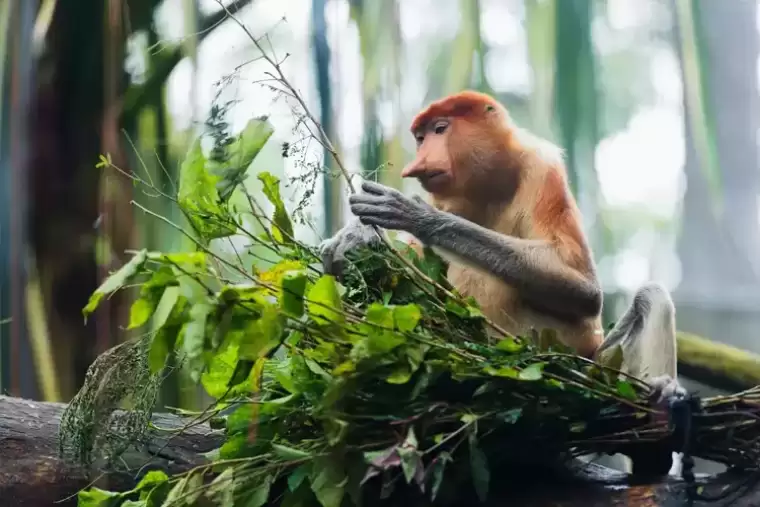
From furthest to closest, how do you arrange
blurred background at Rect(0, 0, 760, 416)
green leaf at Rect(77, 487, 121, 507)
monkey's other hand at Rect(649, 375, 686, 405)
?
blurred background at Rect(0, 0, 760, 416) → green leaf at Rect(77, 487, 121, 507) → monkey's other hand at Rect(649, 375, 686, 405)

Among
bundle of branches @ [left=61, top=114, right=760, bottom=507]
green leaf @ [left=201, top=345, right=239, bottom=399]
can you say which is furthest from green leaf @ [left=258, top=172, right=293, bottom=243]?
green leaf @ [left=201, top=345, right=239, bottom=399]

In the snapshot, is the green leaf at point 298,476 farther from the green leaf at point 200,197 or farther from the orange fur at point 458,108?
the orange fur at point 458,108

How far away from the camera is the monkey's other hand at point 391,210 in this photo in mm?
1264

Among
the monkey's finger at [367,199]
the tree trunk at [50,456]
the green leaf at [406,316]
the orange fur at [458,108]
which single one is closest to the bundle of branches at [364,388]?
the green leaf at [406,316]

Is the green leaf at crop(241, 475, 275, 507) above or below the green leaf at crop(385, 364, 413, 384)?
below

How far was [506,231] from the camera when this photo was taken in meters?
1.40

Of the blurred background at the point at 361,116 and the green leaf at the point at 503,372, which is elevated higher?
the blurred background at the point at 361,116

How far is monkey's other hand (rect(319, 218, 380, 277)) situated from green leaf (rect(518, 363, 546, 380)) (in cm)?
36

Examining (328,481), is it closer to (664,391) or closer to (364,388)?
(364,388)

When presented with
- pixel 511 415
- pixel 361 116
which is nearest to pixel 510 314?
pixel 511 415

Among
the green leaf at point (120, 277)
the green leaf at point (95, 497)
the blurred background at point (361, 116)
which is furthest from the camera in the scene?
the blurred background at point (361, 116)

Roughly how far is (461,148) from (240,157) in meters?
0.41

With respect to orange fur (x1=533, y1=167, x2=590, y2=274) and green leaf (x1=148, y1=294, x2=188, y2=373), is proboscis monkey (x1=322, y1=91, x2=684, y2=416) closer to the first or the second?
orange fur (x1=533, y1=167, x2=590, y2=274)

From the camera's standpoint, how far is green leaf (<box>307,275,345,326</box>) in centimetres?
100
